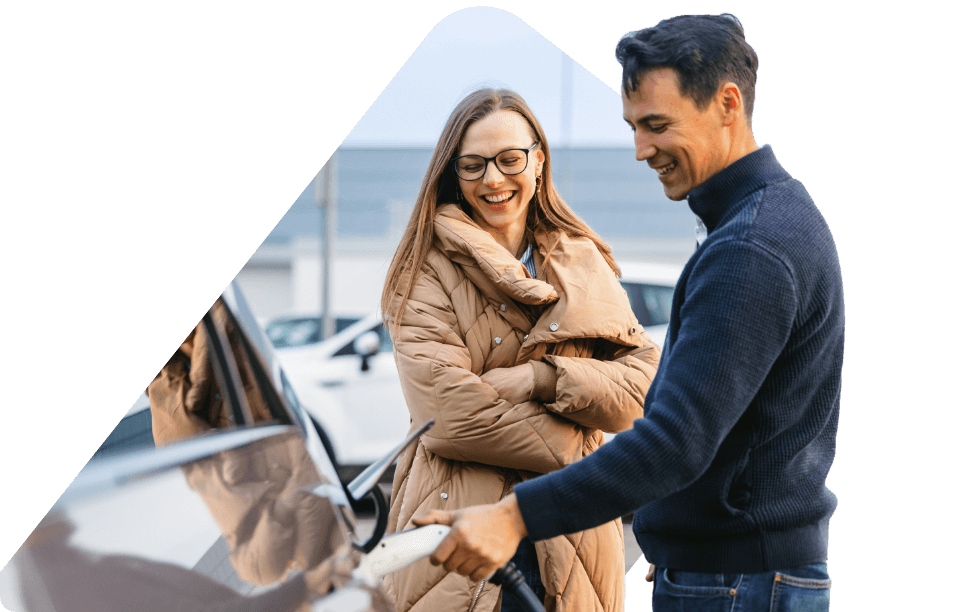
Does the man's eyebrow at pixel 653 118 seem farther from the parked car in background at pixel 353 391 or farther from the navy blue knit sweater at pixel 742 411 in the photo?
the parked car in background at pixel 353 391

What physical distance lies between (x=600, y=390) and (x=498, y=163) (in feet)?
1.81

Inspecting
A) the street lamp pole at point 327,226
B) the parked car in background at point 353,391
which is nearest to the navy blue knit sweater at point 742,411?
the street lamp pole at point 327,226

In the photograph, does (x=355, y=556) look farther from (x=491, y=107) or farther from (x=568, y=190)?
(x=568, y=190)

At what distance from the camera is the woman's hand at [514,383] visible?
1614mm

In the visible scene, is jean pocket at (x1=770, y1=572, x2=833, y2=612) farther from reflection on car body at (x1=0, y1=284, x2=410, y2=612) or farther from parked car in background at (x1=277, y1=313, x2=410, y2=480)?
parked car in background at (x1=277, y1=313, x2=410, y2=480)

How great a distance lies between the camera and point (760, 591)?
1.13 m

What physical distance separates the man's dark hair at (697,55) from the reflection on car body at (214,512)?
0.71 meters

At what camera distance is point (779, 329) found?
1.06 metres

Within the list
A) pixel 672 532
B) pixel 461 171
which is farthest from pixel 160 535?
pixel 461 171

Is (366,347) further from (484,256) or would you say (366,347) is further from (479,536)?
(479,536)

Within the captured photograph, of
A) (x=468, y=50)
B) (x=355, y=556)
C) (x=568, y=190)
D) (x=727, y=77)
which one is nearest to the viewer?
(x=355, y=556)

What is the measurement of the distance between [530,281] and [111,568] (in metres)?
1.02

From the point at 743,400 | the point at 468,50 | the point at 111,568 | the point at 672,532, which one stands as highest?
the point at 468,50

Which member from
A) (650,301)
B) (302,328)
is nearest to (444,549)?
(650,301)
